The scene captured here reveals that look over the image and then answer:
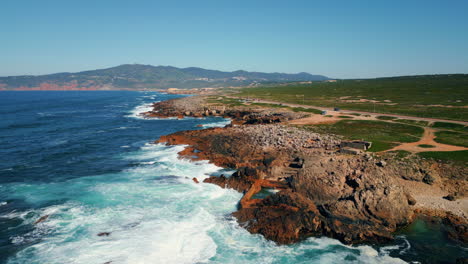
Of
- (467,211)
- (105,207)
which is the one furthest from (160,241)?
(467,211)

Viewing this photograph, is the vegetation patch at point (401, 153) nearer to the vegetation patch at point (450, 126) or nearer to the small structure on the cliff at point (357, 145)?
the small structure on the cliff at point (357, 145)

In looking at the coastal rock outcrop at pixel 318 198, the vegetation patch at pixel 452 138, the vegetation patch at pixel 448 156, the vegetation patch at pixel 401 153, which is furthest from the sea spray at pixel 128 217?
the vegetation patch at pixel 452 138

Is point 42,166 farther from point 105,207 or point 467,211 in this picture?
point 467,211

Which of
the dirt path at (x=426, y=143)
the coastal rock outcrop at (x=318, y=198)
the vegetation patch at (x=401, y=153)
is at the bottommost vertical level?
the coastal rock outcrop at (x=318, y=198)

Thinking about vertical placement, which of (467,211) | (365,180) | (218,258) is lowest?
(218,258)

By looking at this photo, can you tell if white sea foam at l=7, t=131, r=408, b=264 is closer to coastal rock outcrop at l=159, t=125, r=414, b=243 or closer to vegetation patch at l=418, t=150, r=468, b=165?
coastal rock outcrop at l=159, t=125, r=414, b=243

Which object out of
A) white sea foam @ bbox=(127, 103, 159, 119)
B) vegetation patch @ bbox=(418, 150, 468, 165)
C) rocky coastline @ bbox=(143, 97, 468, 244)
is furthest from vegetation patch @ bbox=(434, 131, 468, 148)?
white sea foam @ bbox=(127, 103, 159, 119)
